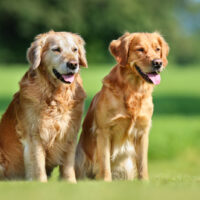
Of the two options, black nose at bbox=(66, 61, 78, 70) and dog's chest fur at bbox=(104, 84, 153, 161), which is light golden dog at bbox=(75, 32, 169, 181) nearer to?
dog's chest fur at bbox=(104, 84, 153, 161)

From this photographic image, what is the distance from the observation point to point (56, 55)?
6.77 metres

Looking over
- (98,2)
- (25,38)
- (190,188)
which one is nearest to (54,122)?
(190,188)

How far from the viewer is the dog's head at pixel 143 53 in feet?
22.1

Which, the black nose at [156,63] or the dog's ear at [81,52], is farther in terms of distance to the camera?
the dog's ear at [81,52]

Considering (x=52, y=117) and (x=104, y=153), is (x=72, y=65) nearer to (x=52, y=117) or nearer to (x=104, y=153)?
(x=52, y=117)

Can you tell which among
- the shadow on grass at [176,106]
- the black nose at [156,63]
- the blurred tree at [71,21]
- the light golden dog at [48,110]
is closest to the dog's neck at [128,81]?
the black nose at [156,63]

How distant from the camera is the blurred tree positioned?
43.5 meters

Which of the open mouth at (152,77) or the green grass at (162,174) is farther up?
the open mouth at (152,77)

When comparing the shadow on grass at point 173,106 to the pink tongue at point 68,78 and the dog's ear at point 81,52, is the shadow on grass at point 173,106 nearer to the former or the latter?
the dog's ear at point 81,52

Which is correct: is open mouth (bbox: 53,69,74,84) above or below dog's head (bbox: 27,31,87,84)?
below

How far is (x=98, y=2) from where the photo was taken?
47562 mm

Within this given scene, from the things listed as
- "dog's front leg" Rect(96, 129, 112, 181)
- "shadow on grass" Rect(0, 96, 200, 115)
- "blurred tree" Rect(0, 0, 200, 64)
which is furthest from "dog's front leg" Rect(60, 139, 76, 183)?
"blurred tree" Rect(0, 0, 200, 64)

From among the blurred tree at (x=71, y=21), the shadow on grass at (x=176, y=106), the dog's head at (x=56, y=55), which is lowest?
the shadow on grass at (x=176, y=106)

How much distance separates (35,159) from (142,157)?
1.25 m
